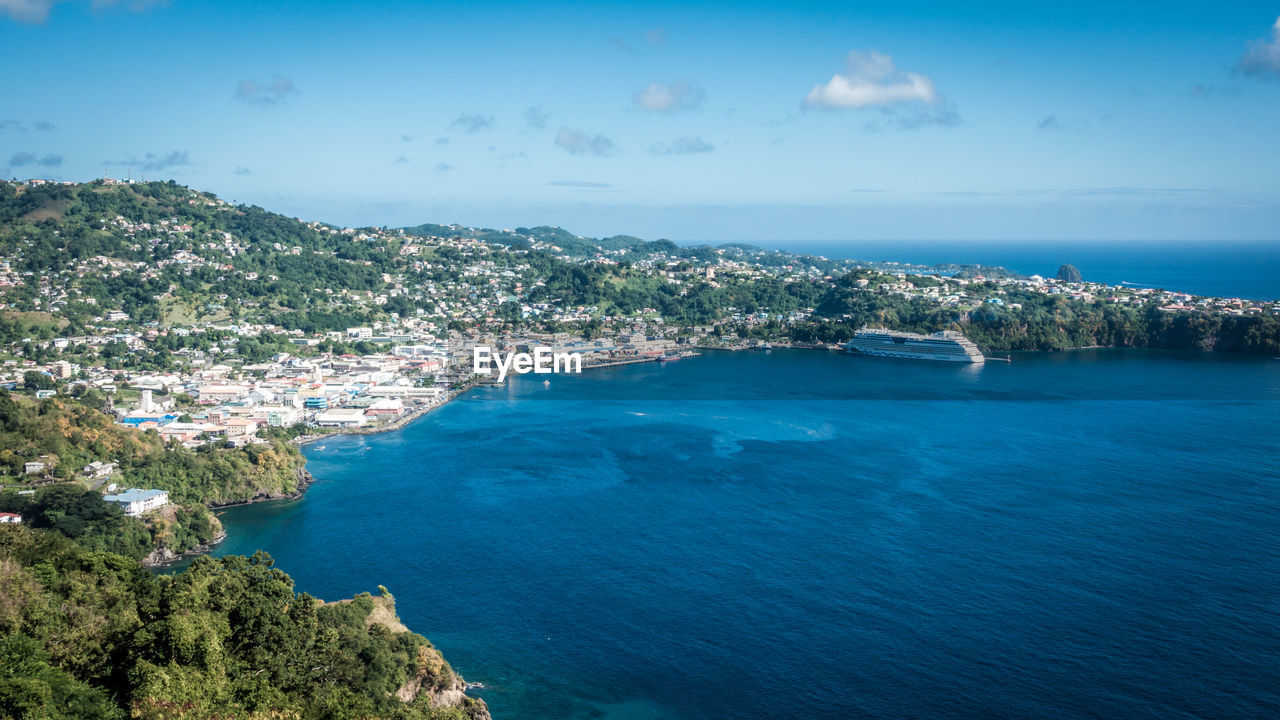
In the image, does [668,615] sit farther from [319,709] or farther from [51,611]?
[51,611]

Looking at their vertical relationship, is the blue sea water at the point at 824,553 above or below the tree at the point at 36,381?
below

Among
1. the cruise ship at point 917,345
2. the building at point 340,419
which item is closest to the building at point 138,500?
the building at point 340,419

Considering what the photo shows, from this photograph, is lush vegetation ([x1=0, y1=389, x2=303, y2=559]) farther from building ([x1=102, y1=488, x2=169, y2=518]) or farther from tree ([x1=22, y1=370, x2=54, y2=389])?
tree ([x1=22, y1=370, x2=54, y2=389])

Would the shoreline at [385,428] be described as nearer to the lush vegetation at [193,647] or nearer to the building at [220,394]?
the building at [220,394]

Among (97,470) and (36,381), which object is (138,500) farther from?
(36,381)

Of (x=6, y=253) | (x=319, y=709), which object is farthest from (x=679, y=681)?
(x=6, y=253)

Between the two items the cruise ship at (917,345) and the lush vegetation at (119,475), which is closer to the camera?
the lush vegetation at (119,475)
